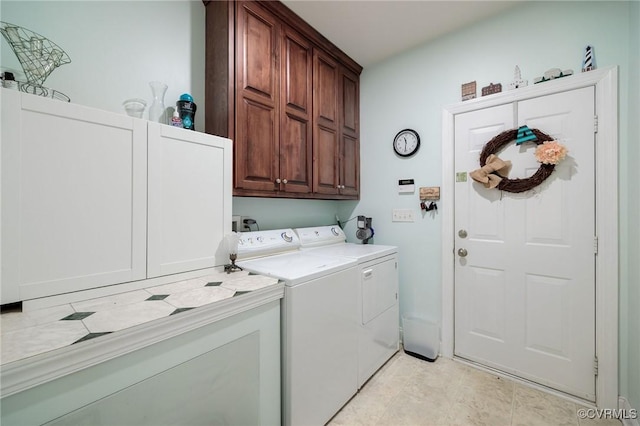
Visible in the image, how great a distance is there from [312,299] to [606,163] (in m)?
1.99

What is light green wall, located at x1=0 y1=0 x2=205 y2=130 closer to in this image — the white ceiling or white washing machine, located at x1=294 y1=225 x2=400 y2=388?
the white ceiling

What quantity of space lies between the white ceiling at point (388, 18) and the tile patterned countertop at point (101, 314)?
201 cm

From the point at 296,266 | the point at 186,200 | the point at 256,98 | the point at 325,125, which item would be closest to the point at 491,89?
the point at 325,125

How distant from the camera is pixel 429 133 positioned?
2283 millimetres

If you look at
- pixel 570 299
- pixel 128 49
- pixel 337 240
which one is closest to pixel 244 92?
pixel 128 49

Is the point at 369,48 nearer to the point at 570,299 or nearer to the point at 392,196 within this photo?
the point at 392,196

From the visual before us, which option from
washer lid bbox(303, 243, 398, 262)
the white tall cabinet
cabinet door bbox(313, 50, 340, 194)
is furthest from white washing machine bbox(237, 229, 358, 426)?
cabinet door bbox(313, 50, 340, 194)

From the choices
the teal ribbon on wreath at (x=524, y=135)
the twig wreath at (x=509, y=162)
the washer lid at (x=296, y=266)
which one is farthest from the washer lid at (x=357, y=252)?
the teal ribbon on wreath at (x=524, y=135)

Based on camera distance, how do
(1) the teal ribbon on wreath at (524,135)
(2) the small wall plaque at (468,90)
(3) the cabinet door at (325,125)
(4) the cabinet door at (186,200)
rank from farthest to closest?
(3) the cabinet door at (325,125), (2) the small wall plaque at (468,90), (1) the teal ribbon on wreath at (524,135), (4) the cabinet door at (186,200)

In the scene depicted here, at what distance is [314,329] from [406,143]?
187 cm

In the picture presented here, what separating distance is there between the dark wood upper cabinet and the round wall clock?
52 cm

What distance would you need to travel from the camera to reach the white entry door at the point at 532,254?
165 centimetres

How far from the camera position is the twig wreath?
5.55ft
